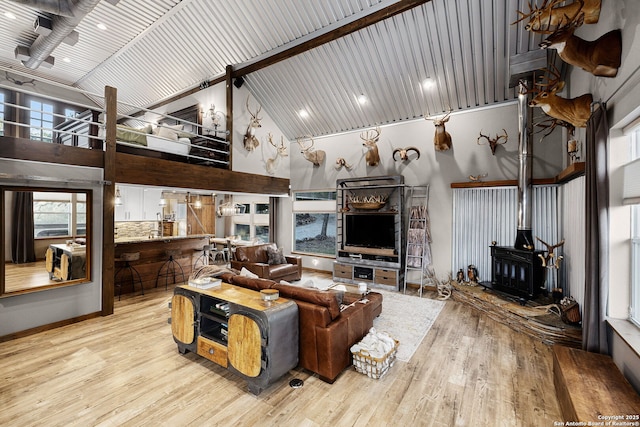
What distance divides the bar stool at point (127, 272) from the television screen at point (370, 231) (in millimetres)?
4570

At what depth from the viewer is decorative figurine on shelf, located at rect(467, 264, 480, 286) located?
5.36m

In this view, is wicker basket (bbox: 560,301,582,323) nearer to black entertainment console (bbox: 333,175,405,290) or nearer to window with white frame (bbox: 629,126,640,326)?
window with white frame (bbox: 629,126,640,326)

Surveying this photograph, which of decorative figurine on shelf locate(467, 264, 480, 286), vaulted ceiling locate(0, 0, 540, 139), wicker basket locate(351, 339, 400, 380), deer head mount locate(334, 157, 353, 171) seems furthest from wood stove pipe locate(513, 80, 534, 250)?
deer head mount locate(334, 157, 353, 171)

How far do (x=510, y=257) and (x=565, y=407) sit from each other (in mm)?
2665

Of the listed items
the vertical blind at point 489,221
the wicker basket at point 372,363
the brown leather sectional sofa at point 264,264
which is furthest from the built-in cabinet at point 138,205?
the vertical blind at point 489,221

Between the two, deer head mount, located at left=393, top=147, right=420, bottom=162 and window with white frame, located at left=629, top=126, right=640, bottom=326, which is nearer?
window with white frame, located at left=629, top=126, right=640, bottom=326

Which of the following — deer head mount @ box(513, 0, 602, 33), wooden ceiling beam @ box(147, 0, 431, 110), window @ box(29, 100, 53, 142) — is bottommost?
deer head mount @ box(513, 0, 602, 33)

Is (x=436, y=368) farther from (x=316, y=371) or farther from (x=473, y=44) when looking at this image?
(x=473, y=44)

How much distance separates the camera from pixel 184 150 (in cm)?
584

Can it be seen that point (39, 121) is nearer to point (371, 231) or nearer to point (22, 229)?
point (22, 229)

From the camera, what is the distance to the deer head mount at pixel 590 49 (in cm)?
237

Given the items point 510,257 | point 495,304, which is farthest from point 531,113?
point 495,304

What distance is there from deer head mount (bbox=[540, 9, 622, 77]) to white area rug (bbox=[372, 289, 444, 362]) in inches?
135

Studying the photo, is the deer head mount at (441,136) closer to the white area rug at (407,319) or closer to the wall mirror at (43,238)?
the white area rug at (407,319)
